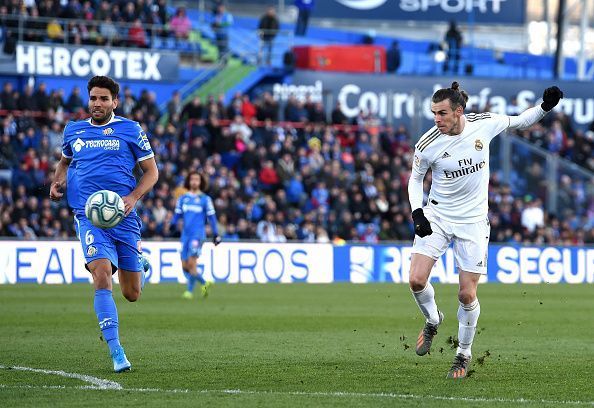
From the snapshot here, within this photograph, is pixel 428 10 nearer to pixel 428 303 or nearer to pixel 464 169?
pixel 428 303

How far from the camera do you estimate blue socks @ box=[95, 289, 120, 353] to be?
34.1ft

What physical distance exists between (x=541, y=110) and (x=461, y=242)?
133 cm

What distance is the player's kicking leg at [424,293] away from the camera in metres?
10.8

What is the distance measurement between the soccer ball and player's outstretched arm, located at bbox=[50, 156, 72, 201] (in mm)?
502

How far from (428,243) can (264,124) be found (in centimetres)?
2258

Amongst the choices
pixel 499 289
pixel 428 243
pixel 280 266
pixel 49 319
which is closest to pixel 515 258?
pixel 499 289

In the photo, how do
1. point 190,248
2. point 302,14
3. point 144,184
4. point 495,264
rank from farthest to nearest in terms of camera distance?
1. point 302,14
2. point 495,264
3. point 190,248
4. point 144,184

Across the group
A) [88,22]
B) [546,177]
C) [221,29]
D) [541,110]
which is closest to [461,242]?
[541,110]

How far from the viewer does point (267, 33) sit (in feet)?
Result: 126

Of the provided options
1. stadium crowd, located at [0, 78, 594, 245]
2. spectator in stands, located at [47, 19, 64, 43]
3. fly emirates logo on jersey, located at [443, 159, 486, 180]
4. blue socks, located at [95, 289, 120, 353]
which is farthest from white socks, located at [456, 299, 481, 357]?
spectator in stands, located at [47, 19, 64, 43]

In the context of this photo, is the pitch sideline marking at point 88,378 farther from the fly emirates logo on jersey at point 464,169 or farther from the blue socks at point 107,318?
the fly emirates logo on jersey at point 464,169

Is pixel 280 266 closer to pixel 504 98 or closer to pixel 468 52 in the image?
pixel 504 98

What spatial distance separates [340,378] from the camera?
409 inches

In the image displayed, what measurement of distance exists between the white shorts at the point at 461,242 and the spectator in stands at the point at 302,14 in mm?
29121
